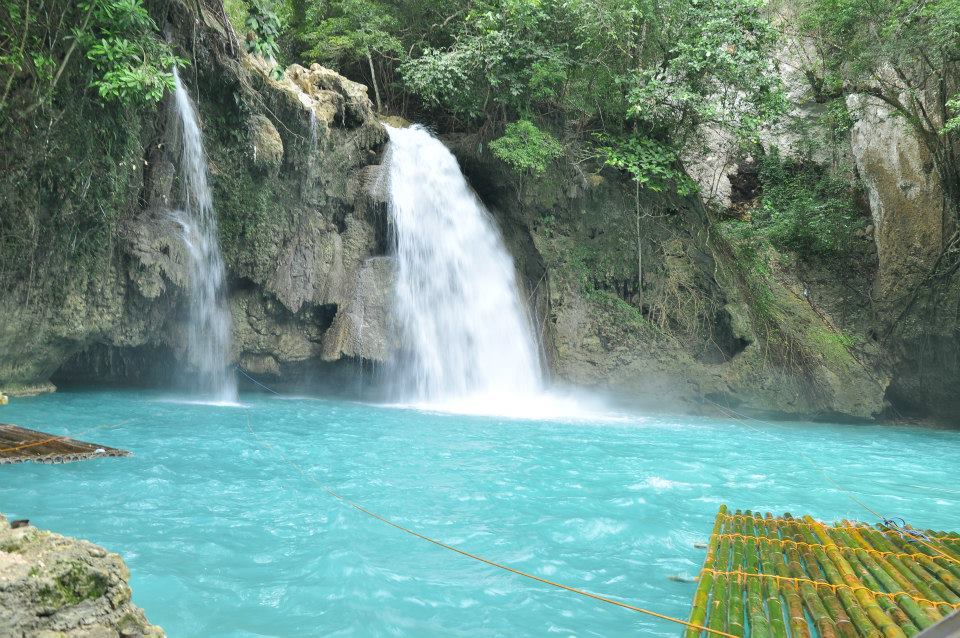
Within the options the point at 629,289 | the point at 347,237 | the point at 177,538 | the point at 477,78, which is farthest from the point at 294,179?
the point at 177,538

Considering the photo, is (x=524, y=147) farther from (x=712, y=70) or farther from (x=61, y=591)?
(x=61, y=591)

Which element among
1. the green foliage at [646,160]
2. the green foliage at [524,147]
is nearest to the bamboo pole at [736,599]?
the green foliage at [524,147]

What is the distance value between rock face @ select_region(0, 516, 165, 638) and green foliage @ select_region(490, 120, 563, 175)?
1078 cm

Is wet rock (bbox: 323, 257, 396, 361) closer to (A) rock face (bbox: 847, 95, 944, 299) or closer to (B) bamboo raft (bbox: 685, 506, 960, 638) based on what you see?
(B) bamboo raft (bbox: 685, 506, 960, 638)

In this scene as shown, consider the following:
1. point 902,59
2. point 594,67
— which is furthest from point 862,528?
point 902,59

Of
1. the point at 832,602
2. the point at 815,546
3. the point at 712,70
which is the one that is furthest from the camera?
the point at 712,70

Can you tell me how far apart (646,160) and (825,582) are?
10.7 metres

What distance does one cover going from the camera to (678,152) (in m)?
13.2

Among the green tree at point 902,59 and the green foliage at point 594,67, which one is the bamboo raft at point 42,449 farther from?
the green tree at point 902,59

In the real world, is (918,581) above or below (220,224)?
below

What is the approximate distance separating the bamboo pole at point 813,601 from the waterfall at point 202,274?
9.42 metres

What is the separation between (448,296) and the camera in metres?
12.5

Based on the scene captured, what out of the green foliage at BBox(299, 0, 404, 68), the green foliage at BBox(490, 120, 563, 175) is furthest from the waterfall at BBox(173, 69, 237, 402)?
the green foliage at BBox(490, 120, 563, 175)

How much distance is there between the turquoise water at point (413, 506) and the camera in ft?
11.3
